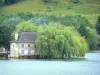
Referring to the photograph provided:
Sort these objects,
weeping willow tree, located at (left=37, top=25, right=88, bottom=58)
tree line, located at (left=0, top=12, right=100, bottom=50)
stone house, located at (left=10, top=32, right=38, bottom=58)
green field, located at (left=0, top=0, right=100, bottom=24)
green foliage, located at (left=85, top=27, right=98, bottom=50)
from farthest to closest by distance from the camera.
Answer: green field, located at (left=0, top=0, right=100, bottom=24) < green foliage, located at (left=85, top=27, right=98, bottom=50) < tree line, located at (left=0, top=12, right=100, bottom=50) < stone house, located at (left=10, top=32, right=38, bottom=58) < weeping willow tree, located at (left=37, top=25, right=88, bottom=58)

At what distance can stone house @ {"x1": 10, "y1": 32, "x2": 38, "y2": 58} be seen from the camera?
88.7m

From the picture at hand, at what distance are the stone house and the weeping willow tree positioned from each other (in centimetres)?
460

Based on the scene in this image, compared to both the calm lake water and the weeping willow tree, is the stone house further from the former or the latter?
the calm lake water

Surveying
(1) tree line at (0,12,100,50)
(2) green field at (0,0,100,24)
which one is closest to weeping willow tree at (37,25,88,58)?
(1) tree line at (0,12,100,50)

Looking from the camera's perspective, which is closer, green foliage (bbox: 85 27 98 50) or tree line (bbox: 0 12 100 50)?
tree line (bbox: 0 12 100 50)

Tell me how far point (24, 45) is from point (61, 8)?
88.0m

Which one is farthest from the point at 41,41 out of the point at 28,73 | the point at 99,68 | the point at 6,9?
the point at 6,9

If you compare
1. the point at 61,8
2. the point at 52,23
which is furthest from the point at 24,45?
the point at 61,8

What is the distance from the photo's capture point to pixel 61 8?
177250mm

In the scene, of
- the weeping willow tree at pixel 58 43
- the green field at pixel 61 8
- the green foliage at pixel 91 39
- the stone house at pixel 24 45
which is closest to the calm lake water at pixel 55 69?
the weeping willow tree at pixel 58 43

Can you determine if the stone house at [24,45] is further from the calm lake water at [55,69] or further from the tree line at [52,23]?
the calm lake water at [55,69]

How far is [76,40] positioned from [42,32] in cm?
492

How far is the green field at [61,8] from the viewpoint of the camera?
560 ft

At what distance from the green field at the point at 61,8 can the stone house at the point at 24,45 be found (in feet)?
258
